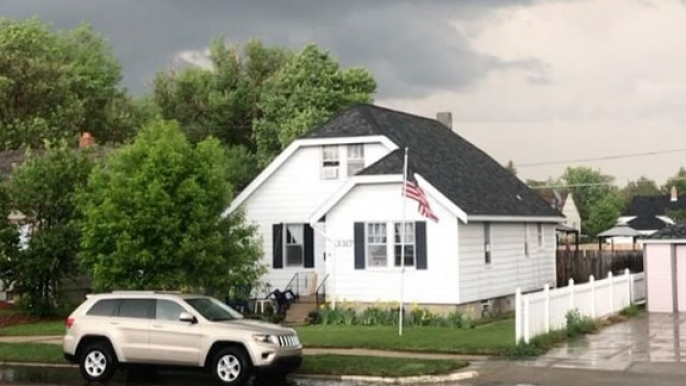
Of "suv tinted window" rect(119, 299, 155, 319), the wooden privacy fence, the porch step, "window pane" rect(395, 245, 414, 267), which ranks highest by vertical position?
"window pane" rect(395, 245, 414, 267)

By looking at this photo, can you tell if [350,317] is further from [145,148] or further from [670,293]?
[670,293]

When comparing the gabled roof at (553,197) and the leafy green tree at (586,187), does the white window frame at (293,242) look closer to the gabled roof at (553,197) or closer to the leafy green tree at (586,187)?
the gabled roof at (553,197)

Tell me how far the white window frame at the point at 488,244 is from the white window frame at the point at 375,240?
349cm

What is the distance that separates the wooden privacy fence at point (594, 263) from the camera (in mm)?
41406

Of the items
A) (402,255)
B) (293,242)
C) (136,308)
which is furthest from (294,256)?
(136,308)

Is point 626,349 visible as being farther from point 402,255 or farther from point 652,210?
point 652,210

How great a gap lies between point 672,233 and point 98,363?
21.1m

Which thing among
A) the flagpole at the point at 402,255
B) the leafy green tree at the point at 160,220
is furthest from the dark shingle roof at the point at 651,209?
the leafy green tree at the point at 160,220

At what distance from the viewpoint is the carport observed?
32688 millimetres

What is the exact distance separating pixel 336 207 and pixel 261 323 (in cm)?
1174

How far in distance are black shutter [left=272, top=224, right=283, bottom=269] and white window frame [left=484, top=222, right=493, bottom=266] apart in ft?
21.9

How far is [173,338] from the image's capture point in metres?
18.4

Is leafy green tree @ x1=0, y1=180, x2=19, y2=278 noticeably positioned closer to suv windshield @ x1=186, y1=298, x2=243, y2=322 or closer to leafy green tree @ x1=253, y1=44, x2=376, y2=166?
suv windshield @ x1=186, y1=298, x2=243, y2=322

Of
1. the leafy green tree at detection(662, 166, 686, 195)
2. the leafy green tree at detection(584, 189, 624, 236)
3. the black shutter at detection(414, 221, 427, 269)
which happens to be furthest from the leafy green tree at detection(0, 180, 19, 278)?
the leafy green tree at detection(662, 166, 686, 195)
